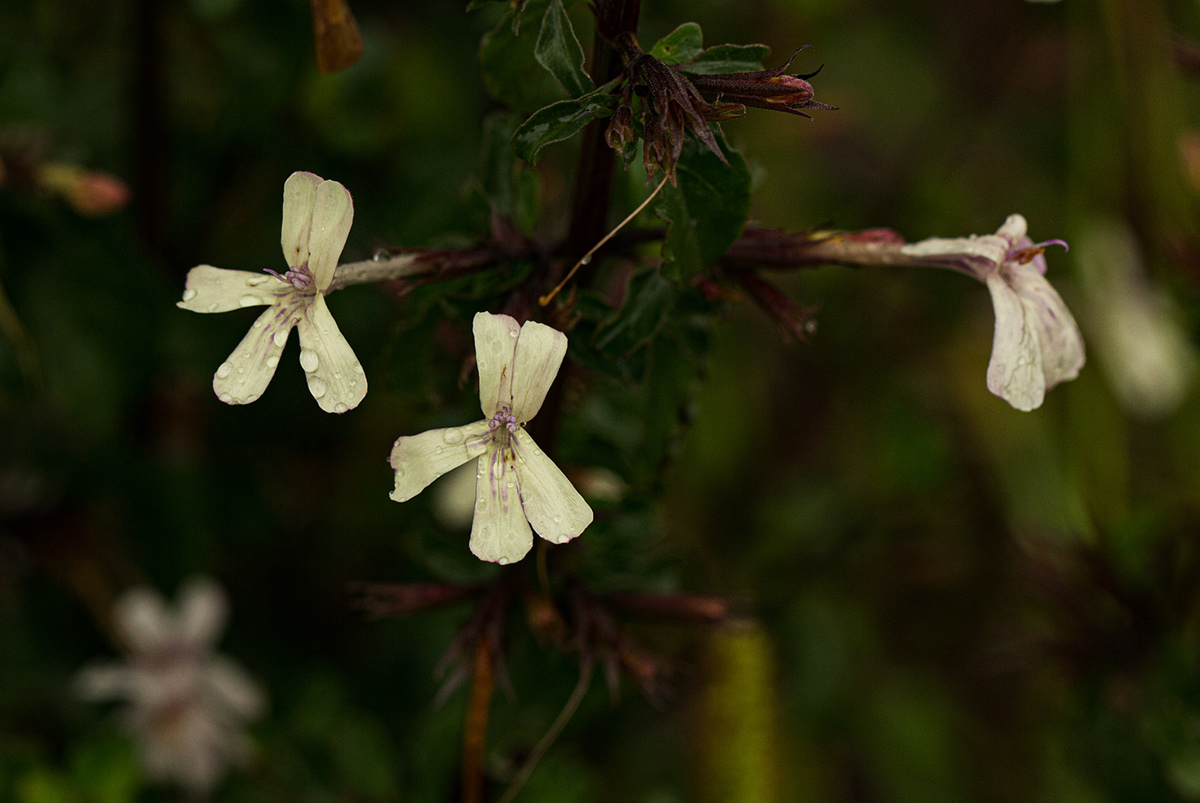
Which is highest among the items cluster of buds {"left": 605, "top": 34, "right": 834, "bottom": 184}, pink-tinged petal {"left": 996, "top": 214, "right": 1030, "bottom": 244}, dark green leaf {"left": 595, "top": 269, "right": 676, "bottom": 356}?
cluster of buds {"left": 605, "top": 34, "right": 834, "bottom": 184}

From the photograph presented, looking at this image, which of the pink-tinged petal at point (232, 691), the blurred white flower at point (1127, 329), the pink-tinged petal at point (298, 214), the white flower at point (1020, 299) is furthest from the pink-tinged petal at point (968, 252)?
the blurred white flower at point (1127, 329)

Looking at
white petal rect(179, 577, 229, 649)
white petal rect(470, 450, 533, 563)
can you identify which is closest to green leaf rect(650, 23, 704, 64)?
white petal rect(470, 450, 533, 563)

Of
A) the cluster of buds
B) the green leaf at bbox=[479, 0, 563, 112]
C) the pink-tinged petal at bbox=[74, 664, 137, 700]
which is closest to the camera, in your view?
the cluster of buds

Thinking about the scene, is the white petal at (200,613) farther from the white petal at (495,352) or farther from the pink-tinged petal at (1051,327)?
the pink-tinged petal at (1051,327)

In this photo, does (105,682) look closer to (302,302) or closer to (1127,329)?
(302,302)

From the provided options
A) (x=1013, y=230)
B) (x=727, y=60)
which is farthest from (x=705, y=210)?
(x=1013, y=230)

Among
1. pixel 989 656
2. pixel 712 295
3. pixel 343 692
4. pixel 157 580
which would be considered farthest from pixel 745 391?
pixel 712 295

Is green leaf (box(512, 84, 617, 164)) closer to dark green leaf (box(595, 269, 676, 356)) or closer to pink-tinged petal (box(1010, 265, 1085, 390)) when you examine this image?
dark green leaf (box(595, 269, 676, 356))

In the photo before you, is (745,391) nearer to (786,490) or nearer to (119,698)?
(786,490)
